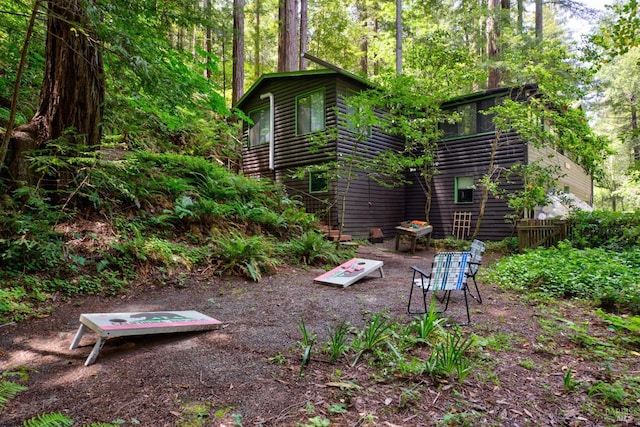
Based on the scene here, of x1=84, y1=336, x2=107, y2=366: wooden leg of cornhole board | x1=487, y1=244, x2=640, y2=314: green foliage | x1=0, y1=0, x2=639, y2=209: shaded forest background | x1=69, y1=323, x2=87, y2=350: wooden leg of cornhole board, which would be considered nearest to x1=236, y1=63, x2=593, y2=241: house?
→ x1=0, y1=0, x2=639, y2=209: shaded forest background

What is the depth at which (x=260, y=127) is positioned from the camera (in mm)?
15023

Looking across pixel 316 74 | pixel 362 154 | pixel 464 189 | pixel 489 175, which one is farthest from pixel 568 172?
pixel 316 74

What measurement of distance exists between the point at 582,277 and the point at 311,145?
30.3 ft

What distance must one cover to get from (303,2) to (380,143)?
1100cm

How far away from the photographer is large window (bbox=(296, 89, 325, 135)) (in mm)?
12438

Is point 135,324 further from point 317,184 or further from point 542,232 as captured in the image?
point 542,232

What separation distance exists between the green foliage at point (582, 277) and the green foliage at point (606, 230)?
1566mm

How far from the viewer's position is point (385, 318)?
3998 mm

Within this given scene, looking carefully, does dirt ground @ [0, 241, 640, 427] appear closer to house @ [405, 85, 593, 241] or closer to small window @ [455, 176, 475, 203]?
house @ [405, 85, 593, 241]

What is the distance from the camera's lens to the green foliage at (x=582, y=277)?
4.63 metres

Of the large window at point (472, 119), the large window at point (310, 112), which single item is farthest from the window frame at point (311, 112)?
the large window at point (472, 119)

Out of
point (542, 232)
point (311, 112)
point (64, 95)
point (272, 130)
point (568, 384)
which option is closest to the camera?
point (568, 384)

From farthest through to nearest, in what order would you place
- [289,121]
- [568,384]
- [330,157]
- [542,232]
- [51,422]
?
[289,121] → [330,157] → [542,232] → [568,384] → [51,422]

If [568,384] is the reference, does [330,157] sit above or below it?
above
